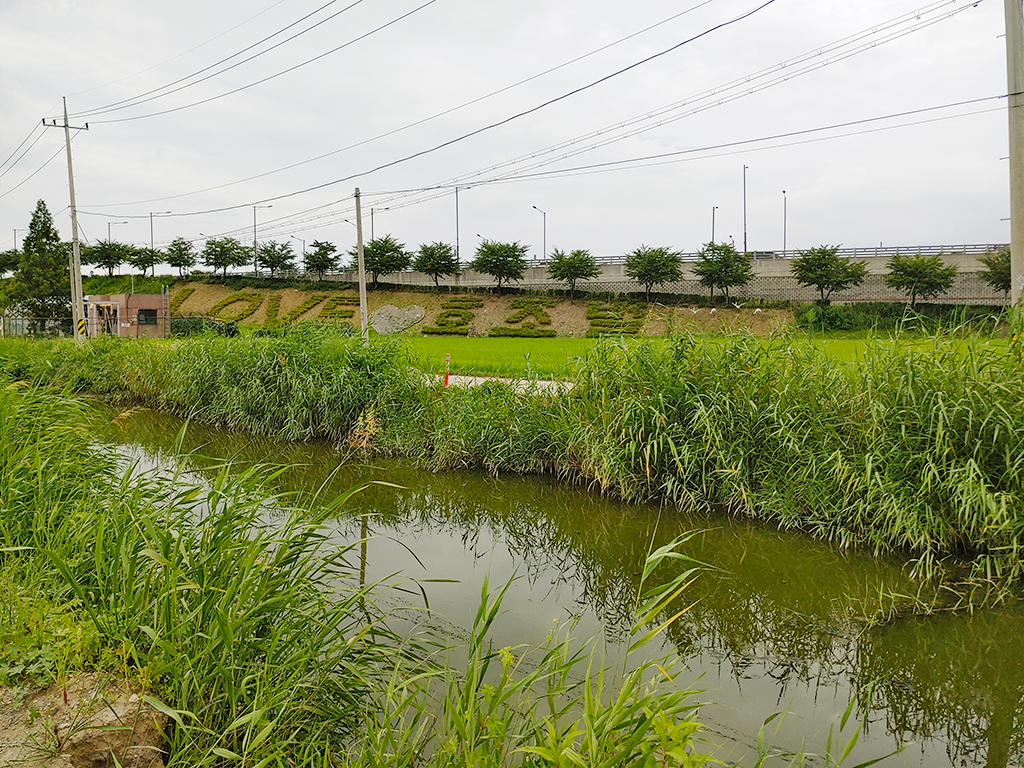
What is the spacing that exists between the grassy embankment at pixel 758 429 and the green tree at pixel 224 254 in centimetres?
4491

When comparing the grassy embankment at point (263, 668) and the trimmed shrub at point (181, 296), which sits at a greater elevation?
the trimmed shrub at point (181, 296)

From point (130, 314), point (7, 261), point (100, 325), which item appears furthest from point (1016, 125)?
point (7, 261)

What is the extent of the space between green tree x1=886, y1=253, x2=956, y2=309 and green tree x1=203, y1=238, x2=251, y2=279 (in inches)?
1708

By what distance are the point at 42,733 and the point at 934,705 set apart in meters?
4.33

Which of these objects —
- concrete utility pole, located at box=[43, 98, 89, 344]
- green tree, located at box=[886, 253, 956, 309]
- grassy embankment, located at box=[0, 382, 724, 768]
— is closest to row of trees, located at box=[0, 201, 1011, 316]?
green tree, located at box=[886, 253, 956, 309]

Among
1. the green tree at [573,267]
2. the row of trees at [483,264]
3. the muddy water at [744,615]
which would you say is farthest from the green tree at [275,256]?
the muddy water at [744,615]

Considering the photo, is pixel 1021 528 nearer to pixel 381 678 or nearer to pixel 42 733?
pixel 381 678

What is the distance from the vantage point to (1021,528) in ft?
17.3

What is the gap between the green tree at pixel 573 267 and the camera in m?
39.4

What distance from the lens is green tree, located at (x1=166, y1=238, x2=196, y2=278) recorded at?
5328 cm

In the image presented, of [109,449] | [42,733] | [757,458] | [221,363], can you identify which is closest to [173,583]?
[42,733]

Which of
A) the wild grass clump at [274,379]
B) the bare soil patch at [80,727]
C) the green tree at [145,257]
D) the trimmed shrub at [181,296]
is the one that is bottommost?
the bare soil patch at [80,727]

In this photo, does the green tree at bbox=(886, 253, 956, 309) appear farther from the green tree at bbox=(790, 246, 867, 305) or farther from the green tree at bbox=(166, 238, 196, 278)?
the green tree at bbox=(166, 238, 196, 278)

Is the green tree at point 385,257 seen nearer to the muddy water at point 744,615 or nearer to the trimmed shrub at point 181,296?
the trimmed shrub at point 181,296
